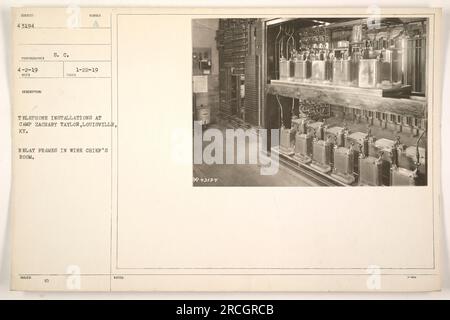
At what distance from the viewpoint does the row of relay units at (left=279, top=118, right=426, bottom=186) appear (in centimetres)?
123

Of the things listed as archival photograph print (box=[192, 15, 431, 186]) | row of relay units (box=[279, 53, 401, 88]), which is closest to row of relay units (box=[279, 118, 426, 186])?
archival photograph print (box=[192, 15, 431, 186])

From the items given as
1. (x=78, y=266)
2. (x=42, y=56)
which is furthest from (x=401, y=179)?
(x=42, y=56)

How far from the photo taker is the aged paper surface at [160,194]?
1.23 m

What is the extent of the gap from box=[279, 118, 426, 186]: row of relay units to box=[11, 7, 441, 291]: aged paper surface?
0.5 inches

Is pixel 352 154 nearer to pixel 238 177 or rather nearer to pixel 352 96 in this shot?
pixel 352 96

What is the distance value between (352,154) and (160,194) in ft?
1.70

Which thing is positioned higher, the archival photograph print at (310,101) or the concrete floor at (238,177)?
the archival photograph print at (310,101)

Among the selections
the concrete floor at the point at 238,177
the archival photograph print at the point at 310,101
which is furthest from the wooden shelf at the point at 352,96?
the concrete floor at the point at 238,177

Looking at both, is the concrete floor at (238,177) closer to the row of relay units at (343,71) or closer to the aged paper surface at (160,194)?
the aged paper surface at (160,194)

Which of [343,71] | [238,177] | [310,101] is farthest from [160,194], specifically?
[343,71]

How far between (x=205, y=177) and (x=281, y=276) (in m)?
0.33

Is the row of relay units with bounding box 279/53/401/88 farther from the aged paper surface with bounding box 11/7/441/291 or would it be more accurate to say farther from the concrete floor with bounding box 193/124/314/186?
the concrete floor with bounding box 193/124/314/186

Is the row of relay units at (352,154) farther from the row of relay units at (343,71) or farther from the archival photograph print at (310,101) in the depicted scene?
the row of relay units at (343,71)

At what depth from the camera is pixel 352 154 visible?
1260 mm
